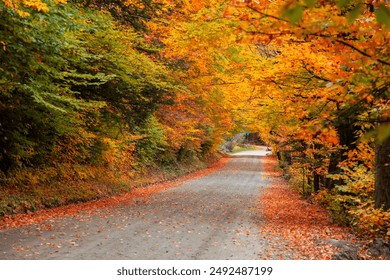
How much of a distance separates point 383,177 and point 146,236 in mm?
5616

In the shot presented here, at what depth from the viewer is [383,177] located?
33.2 feet

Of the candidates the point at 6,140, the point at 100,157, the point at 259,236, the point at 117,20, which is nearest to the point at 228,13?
the point at 259,236

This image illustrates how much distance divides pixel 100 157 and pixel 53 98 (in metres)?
8.57

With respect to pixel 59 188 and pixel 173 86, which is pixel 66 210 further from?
pixel 173 86

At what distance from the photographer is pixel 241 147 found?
3738 inches

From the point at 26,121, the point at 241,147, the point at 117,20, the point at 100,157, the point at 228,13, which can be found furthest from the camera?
the point at 241,147

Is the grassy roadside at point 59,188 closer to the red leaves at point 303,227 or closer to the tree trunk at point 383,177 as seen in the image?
the red leaves at point 303,227

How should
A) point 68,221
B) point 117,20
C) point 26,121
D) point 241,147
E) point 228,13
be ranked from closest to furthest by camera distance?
point 228,13
point 68,221
point 26,121
point 117,20
point 241,147

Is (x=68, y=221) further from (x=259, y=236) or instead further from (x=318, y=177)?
(x=318, y=177)

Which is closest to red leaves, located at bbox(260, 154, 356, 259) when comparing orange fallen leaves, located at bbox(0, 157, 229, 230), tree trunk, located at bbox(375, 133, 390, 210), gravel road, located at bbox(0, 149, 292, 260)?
gravel road, located at bbox(0, 149, 292, 260)

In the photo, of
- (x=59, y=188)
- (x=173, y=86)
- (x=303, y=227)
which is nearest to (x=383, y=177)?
(x=303, y=227)

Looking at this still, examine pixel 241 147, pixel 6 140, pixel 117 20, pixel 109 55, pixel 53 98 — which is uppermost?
pixel 117 20

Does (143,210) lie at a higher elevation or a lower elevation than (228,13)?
lower

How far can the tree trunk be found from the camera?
9.98 meters
